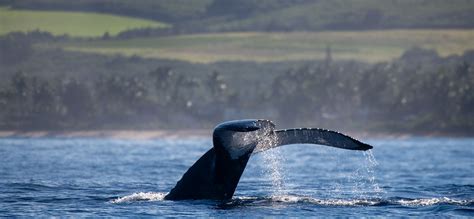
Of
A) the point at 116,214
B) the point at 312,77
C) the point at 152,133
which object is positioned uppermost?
the point at 312,77

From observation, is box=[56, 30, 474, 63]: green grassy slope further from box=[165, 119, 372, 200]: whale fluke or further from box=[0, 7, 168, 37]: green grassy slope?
box=[165, 119, 372, 200]: whale fluke

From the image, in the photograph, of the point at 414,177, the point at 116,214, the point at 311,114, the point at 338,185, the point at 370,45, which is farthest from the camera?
the point at 370,45

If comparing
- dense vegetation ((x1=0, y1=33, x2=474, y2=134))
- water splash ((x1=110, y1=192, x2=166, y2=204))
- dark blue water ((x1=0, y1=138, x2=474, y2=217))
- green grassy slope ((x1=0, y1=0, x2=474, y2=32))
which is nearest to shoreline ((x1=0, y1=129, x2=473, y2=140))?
dense vegetation ((x1=0, y1=33, x2=474, y2=134))

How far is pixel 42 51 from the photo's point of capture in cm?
14975

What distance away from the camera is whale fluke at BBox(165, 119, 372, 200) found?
1955 cm

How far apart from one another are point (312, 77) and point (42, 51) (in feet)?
155

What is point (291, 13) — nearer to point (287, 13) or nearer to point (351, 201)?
point (287, 13)

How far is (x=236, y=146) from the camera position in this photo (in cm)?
2008

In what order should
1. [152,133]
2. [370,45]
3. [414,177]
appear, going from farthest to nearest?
1. [370,45]
2. [152,133]
3. [414,177]

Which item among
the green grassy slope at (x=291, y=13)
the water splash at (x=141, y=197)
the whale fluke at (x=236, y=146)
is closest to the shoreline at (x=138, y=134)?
the green grassy slope at (x=291, y=13)

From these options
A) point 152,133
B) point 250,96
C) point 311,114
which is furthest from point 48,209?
point 250,96

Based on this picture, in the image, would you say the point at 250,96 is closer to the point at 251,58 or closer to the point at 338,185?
the point at 251,58

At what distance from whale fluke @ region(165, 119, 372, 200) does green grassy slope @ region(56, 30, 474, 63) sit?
130 m

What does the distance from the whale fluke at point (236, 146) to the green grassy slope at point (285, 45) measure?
130 metres
